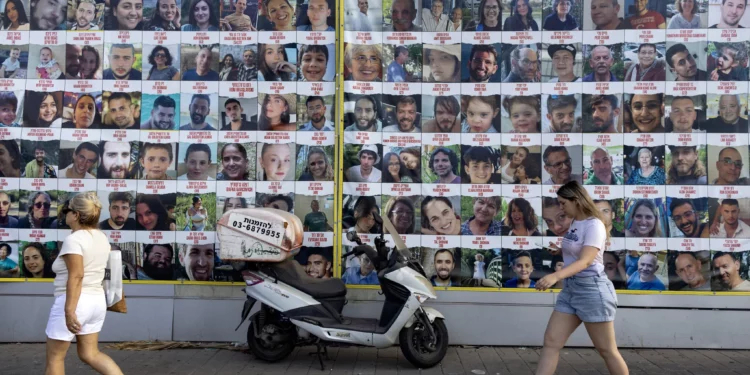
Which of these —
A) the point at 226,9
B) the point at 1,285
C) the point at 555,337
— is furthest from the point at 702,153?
the point at 1,285

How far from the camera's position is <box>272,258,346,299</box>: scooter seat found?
6.21 meters

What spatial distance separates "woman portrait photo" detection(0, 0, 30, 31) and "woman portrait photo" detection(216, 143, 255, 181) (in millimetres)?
2648

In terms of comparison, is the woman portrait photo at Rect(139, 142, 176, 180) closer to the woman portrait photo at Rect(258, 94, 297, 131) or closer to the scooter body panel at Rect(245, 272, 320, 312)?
the woman portrait photo at Rect(258, 94, 297, 131)

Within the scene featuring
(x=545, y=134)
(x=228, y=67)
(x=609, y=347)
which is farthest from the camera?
(x=228, y=67)

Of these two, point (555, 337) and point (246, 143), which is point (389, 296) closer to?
point (555, 337)

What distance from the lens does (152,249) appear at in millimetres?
7129

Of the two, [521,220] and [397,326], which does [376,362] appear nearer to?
[397,326]

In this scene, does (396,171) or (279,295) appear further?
(396,171)

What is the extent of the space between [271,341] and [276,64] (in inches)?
116

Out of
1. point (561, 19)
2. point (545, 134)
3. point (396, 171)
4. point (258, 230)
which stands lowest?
point (258, 230)

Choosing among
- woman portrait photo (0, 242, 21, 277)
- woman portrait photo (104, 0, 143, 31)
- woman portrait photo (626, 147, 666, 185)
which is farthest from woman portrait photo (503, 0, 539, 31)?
woman portrait photo (0, 242, 21, 277)

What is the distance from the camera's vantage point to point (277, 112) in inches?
282

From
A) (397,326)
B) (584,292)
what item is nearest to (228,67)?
(397,326)

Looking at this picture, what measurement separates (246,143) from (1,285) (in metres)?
3.04
